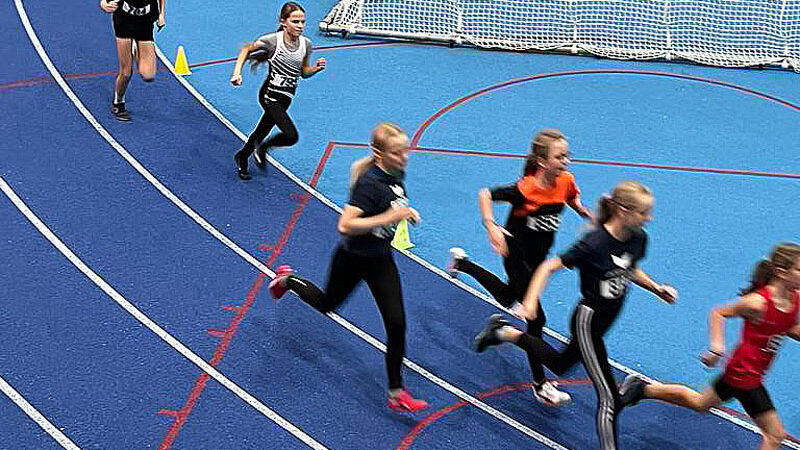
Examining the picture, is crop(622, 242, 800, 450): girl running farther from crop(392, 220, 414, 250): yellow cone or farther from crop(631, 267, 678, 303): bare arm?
crop(392, 220, 414, 250): yellow cone

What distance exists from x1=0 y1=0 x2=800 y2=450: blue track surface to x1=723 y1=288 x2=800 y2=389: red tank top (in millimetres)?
1085

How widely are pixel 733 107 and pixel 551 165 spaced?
6563mm

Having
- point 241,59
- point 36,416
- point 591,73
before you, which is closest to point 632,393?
point 36,416

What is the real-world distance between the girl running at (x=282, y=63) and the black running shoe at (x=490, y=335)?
124 inches

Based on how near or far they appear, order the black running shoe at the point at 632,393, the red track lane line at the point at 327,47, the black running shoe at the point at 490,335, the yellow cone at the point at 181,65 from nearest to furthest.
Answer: the black running shoe at the point at 632,393
the black running shoe at the point at 490,335
the yellow cone at the point at 181,65
the red track lane line at the point at 327,47

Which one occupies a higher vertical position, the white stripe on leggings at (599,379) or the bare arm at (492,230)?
the bare arm at (492,230)

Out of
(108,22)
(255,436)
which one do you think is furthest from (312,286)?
(108,22)

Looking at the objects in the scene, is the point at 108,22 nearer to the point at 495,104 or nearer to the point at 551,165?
the point at 495,104

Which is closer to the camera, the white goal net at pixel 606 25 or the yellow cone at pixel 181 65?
the yellow cone at pixel 181 65

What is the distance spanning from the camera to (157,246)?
8617 millimetres

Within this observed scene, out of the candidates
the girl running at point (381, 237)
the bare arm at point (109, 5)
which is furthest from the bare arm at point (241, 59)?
the girl running at point (381, 237)

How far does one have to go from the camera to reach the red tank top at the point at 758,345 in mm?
5590

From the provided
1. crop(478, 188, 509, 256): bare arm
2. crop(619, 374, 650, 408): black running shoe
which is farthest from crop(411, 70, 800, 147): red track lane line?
crop(619, 374, 650, 408): black running shoe

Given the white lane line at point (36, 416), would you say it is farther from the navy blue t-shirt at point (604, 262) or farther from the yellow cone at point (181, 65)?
the yellow cone at point (181, 65)
